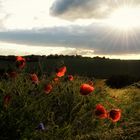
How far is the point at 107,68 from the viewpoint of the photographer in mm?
33562

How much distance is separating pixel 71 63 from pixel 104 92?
25615 mm

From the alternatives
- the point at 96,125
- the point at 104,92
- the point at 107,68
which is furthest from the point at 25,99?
the point at 107,68

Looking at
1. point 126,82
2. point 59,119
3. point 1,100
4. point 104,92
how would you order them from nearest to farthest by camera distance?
point 1,100
point 59,119
point 104,92
point 126,82

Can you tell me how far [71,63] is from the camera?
116ft

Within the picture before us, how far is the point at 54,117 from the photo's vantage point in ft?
20.9

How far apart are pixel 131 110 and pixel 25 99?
2.88 m

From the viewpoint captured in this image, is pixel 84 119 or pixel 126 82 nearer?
pixel 84 119

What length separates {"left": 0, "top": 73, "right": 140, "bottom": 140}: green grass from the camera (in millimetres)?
5273

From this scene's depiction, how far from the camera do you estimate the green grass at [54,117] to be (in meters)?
5.27

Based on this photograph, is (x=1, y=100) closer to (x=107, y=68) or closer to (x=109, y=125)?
(x=109, y=125)

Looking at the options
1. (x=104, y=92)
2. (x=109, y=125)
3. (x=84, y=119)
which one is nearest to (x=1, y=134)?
(x=84, y=119)

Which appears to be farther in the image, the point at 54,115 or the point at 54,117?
the point at 54,115

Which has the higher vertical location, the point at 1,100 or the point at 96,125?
the point at 1,100

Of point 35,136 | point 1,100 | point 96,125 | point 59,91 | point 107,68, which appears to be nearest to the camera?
point 35,136
